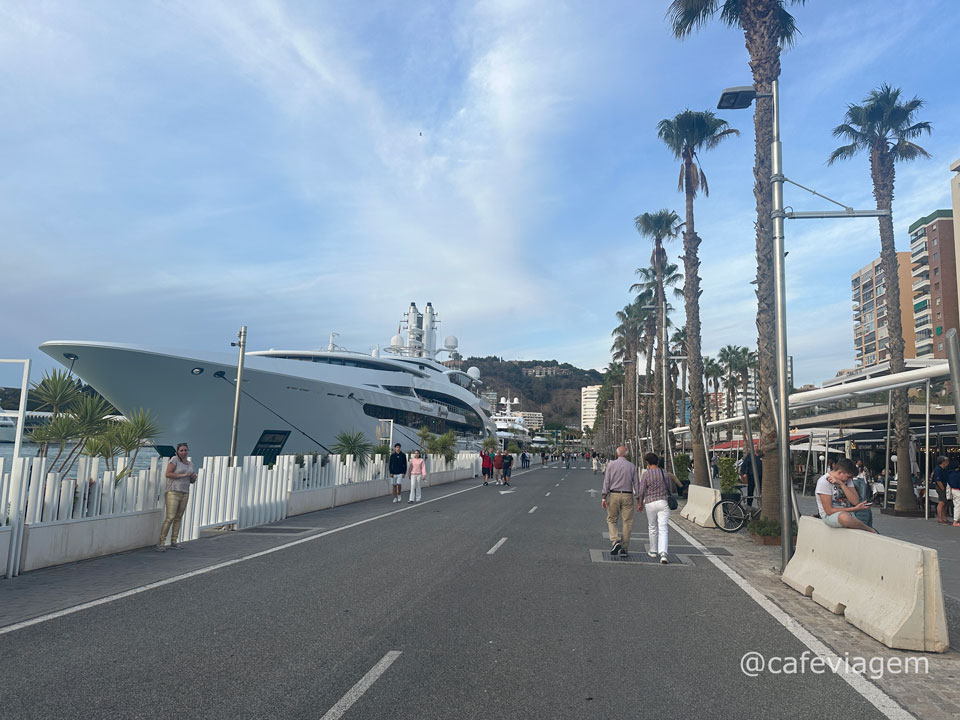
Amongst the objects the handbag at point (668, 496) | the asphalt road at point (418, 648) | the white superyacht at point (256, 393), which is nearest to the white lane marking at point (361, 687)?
the asphalt road at point (418, 648)

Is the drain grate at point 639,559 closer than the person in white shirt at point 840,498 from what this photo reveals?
No

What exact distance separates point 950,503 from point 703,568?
1283 centimetres

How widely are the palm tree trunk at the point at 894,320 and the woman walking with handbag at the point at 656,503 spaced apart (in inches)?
476

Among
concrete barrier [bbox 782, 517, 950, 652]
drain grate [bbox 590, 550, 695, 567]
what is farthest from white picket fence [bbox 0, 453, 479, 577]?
concrete barrier [bbox 782, 517, 950, 652]

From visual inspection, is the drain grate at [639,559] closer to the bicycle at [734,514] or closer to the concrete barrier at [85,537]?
Answer: the bicycle at [734,514]

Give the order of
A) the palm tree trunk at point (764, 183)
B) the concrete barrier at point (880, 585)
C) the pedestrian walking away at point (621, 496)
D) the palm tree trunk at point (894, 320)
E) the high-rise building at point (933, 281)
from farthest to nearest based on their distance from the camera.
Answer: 1. the high-rise building at point (933, 281)
2. the palm tree trunk at point (894, 320)
3. the palm tree trunk at point (764, 183)
4. the pedestrian walking away at point (621, 496)
5. the concrete barrier at point (880, 585)

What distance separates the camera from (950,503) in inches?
711

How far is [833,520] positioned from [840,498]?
20.4 inches

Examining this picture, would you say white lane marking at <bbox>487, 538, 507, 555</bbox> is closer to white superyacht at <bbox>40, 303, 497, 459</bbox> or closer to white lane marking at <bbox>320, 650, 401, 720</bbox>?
white lane marking at <bbox>320, 650, 401, 720</bbox>

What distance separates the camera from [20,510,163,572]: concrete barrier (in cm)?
824

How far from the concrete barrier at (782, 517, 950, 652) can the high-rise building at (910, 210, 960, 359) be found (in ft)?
231

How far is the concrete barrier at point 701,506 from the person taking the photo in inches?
587

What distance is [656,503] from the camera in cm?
989

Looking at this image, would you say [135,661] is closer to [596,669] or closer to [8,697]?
[8,697]
